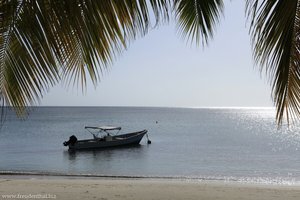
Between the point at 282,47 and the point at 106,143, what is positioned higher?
the point at 282,47

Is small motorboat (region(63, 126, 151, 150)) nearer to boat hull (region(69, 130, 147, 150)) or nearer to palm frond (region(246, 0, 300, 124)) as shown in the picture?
boat hull (region(69, 130, 147, 150))

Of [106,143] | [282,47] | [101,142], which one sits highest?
[282,47]

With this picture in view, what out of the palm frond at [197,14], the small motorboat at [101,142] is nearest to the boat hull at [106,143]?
the small motorboat at [101,142]

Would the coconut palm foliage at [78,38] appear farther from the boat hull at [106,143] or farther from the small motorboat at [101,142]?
the boat hull at [106,143]

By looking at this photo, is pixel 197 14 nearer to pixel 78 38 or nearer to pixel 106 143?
pixel 78 38

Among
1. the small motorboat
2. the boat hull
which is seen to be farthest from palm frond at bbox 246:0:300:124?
the boat hull

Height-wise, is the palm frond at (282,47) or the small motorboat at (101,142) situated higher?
the palm frond at (282,47)

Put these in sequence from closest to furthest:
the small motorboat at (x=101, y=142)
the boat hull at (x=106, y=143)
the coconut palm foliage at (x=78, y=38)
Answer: the coconut palm foliage at (x=78, y=38) < the small motorboat at (x=101, y=142) < the boat hull at (x=106, y=143)

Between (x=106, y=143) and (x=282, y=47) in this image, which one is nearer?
(x=282, y=47)

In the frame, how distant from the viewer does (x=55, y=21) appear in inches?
90.0

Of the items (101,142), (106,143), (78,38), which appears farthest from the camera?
(106,143)

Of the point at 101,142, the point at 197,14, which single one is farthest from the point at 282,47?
the point at 101,142

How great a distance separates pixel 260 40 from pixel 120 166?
2683 cm

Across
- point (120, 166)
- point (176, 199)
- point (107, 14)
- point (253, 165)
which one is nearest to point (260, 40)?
point (107, 14)
